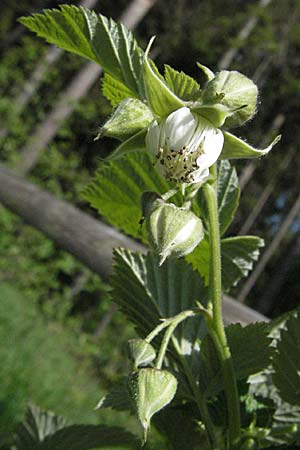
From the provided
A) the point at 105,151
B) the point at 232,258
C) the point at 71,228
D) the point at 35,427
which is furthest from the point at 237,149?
the point at 105,151

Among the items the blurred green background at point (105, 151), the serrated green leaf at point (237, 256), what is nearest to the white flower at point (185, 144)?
the serrated green leaf at point (237, 256)

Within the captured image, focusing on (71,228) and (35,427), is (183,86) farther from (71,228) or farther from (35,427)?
(71,228)

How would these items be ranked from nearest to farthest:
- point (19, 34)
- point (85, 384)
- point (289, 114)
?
point (85, 384)
point (289, 114)
point (19, 34)

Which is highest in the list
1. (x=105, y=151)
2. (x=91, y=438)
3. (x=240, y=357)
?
(x=240, y=357)

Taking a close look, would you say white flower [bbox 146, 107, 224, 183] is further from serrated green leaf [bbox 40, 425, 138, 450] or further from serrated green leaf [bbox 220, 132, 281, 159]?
serrated green leaf [bbox 40, 425, 138, 450]

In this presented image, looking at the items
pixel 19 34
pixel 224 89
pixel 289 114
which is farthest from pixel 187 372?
pixel 19 34

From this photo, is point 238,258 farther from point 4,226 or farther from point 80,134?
point 80,134

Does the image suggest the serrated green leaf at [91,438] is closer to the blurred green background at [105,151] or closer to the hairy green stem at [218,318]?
the hairy green stem at [218,318]

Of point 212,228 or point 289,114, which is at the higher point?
point 289,114
